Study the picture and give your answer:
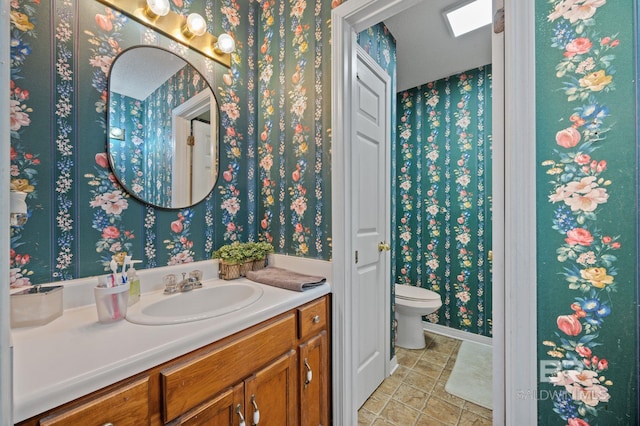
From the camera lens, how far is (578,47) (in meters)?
0.76

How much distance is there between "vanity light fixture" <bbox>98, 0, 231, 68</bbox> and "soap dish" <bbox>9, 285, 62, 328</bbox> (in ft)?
3.75

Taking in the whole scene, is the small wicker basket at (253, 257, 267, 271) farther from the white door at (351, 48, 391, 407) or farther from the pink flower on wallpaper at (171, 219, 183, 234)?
the white door at (351, 48, 391, 407)

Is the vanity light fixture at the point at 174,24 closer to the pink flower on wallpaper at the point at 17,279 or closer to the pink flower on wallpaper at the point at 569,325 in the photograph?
Result: the pink flower on wallpaper at the point at 17,279

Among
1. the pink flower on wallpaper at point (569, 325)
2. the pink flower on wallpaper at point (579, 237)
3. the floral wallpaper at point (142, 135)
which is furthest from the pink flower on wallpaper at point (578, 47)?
the floral wallpaper at point (142, 135)

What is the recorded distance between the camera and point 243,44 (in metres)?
1.58

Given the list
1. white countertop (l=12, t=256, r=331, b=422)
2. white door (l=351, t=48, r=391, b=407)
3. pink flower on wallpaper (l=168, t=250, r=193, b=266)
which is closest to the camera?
white countertop (l=12, t=256, r=331, b=422)

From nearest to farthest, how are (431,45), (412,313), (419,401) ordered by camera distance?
1. (419,401)
2. (431,45)
3. (412,313)

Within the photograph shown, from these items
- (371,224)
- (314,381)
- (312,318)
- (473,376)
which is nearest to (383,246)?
(371,224)

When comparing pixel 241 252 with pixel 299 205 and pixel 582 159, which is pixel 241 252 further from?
pixel 582 159

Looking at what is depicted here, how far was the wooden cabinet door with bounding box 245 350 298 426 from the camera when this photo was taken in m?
0.90

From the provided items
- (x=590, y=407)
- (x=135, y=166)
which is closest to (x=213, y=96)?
(x=135, y=166)

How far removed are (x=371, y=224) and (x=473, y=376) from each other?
4.56ft

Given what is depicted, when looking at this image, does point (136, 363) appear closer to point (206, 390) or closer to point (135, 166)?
point (206, 390)

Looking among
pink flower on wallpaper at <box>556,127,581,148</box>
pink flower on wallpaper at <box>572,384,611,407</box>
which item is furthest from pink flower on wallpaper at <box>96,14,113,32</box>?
pink flower on wallpaper at <box>572,384,611,407</box>
